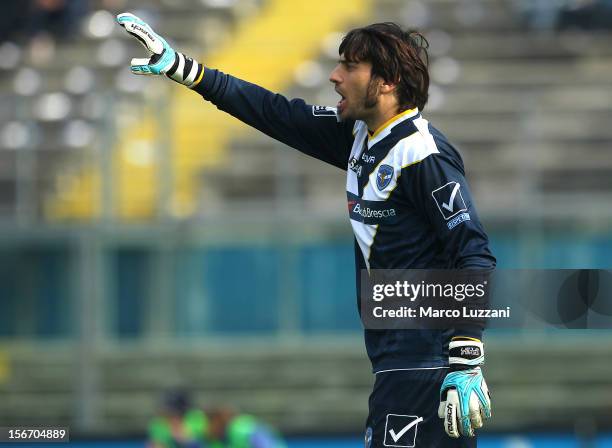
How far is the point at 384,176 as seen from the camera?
468cm

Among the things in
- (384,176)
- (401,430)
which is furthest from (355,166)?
(401,430)

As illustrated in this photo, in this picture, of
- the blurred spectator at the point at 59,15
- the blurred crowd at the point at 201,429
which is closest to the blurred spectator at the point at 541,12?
the blurred spectator at the point at 59,15

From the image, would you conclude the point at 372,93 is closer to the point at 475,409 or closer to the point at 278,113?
the point at 278,113

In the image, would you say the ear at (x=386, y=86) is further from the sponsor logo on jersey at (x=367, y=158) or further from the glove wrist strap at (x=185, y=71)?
the glove wrist strap at (x=185, y=71)

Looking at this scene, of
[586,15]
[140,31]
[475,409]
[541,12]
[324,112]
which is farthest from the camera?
[541,12]

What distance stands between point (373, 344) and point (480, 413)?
2.00ft

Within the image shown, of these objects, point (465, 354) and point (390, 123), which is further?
point (390, 123)

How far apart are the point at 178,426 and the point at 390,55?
643 cm

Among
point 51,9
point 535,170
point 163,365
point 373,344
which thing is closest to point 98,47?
point 51,9

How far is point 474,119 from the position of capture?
12.8m

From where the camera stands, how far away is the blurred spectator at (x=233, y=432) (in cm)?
1027

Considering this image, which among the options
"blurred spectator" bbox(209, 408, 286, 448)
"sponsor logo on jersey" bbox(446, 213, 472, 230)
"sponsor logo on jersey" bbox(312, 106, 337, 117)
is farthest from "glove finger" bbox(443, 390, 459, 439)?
"blurred spectator" bbox(209, 408, 286, 448)

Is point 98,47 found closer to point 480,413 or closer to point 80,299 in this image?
point 80,299

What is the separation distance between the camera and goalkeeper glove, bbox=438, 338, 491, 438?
4.31 meters
